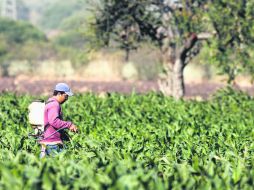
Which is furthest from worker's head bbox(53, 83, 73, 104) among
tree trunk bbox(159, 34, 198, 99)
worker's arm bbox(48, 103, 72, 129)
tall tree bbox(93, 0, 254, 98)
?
tree trunk bbox(159, 34, 198, 99)

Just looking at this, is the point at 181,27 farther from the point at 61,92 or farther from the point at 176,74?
the point at 61,92

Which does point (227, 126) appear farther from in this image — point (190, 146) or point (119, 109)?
Result: point (119, 109)

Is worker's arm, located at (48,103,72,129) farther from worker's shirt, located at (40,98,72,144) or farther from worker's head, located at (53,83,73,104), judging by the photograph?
worker's head, located at (53,83,73,104)

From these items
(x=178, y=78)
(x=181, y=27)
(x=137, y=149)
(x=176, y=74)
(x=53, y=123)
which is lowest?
(x=137, y=149)

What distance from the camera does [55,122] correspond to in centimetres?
1018

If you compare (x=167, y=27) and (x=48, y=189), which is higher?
(x=167, y=27)

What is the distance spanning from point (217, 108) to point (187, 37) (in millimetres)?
8622

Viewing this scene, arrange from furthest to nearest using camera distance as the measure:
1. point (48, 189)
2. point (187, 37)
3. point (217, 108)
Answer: point (187, 37)
point (217, 108)
point (48, 189)

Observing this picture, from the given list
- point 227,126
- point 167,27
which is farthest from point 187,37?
point 227,126

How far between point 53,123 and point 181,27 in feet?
59.2

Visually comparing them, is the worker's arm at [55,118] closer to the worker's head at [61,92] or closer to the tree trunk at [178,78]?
the worker's head at [61,92]

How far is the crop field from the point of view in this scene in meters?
6.38

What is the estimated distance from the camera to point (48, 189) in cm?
580

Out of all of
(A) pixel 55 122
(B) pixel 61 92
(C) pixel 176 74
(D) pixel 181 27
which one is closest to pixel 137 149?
(A) pixel 55 122
